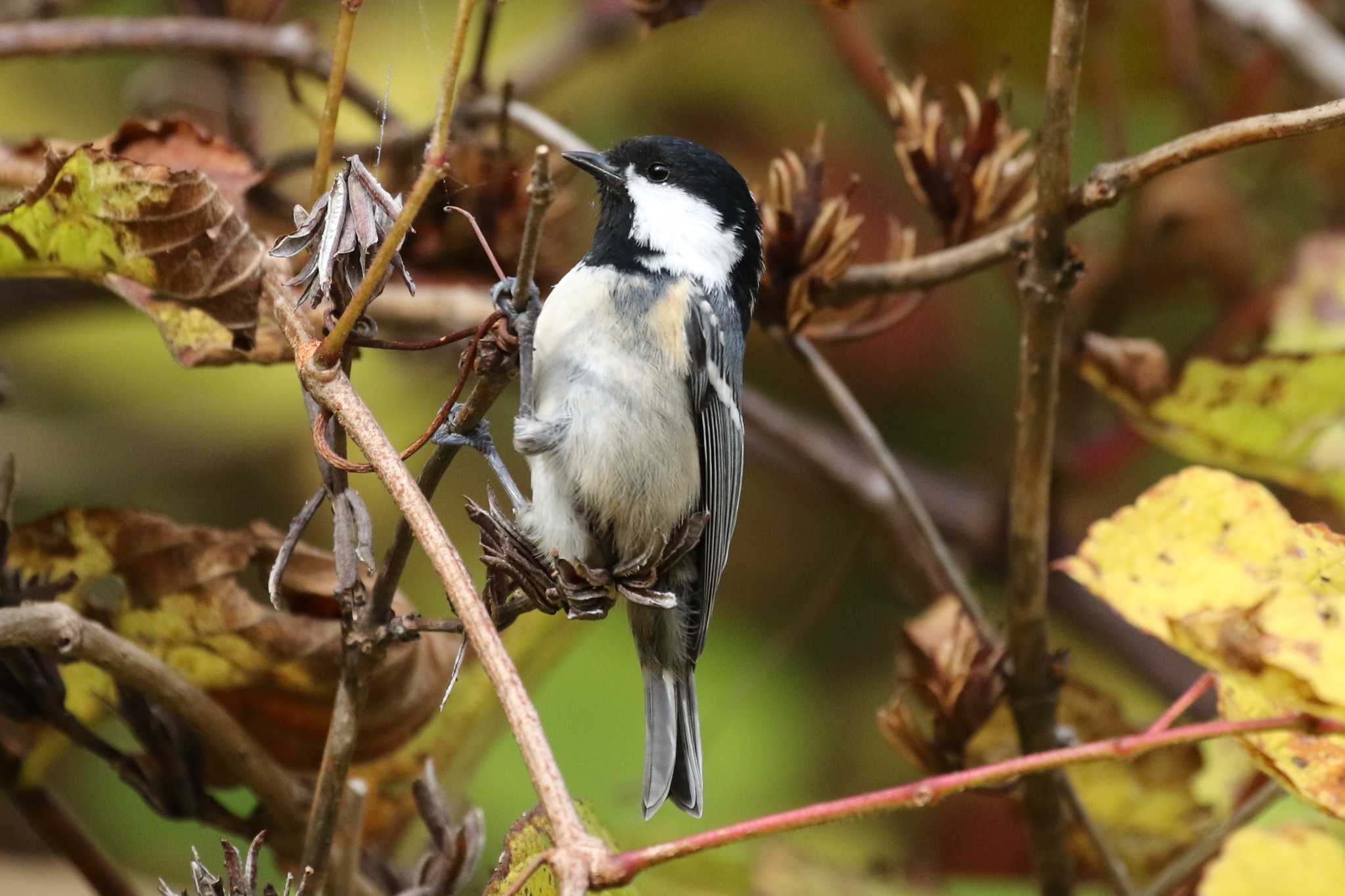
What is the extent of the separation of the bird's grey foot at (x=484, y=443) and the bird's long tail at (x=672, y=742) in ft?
0.83

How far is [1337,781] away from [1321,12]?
1.82 meters

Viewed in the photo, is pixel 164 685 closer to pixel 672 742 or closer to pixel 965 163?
pixel 672 742

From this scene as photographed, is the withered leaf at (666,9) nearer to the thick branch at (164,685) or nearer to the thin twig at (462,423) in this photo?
the thin twig at (462,423)

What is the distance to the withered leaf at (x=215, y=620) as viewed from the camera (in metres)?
1.13

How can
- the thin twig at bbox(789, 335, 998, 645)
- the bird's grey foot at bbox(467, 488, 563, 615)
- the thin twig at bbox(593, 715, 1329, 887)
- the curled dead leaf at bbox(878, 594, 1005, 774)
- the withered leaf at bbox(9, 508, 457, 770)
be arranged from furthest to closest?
the thin twig at bbox(789, 335, 998, 645) < the curled dead leaf at bbox(878, 594, 1005, 774) < the withered leaf at bbox(9, 508, 457, 770) < the bird's grey foot at bbox(467, 488, 563, 615) < the thin twig at bbox(593, 715, 1329, 887)

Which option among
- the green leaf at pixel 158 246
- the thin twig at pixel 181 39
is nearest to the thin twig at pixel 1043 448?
→ the green leaf at pixel 158 246

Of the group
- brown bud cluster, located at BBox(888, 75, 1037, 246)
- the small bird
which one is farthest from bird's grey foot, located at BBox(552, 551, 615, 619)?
brown bud cluster, located at BBox(888, 75, 1037, 246)

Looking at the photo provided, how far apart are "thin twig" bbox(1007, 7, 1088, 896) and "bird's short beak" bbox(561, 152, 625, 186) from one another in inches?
20.3

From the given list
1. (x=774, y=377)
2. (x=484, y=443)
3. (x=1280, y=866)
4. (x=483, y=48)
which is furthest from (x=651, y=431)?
(x=774, y=377)

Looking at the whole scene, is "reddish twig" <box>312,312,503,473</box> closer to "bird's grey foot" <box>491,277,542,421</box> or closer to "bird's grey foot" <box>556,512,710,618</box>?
"bird's grey foot" <box>491,277,542,421</box>

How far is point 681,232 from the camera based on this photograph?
1584 millimetres

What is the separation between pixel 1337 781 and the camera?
0.85 m

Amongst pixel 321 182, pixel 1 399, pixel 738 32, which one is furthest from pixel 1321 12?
pixel 1 399

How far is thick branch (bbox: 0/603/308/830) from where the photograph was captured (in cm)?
95
